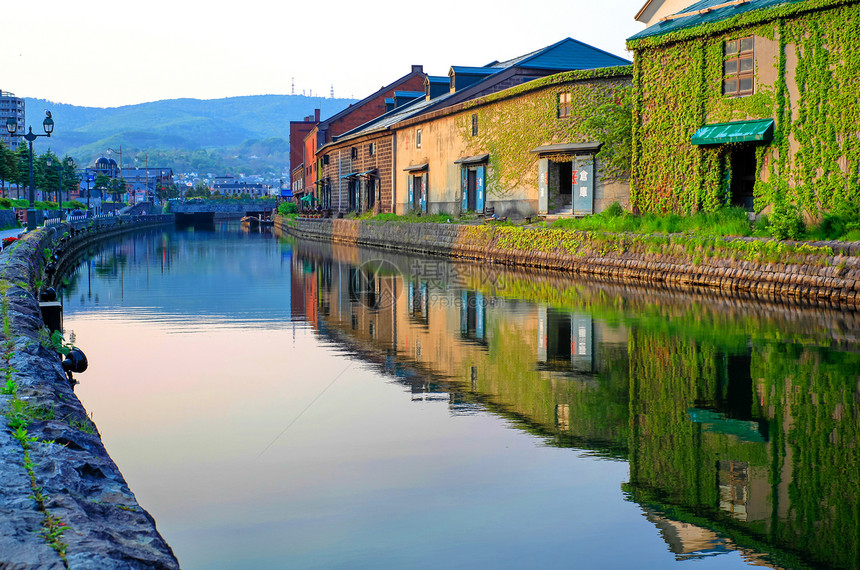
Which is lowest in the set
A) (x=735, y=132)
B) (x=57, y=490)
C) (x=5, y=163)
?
(x=57, y=490)

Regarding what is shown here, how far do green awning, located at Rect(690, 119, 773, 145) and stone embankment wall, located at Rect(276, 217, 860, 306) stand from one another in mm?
3907

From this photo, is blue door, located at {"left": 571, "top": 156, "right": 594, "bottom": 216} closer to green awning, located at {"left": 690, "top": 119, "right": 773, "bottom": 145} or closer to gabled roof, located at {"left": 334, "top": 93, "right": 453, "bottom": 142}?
green awning, located at {"left": 690, "top": 119, "right": 773, "bottom": 145}

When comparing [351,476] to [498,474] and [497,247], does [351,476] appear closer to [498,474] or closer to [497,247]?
[498,474]

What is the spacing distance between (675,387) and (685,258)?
13.9 metres

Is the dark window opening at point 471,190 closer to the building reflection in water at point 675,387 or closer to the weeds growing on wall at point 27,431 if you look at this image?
the building reflection in water at point 675,387

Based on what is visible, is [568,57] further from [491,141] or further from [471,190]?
[491,141]

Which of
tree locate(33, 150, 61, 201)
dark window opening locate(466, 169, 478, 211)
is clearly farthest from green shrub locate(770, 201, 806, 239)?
tree locate(33, 150, 61, 201)

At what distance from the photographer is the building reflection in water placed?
638cm

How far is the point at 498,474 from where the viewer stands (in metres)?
7.33

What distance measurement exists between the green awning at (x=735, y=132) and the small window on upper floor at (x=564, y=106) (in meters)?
9.53

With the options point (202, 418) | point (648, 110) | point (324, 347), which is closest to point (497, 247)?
point (648, 110)

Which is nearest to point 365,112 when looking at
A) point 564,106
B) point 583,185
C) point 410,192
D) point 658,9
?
point 410,192

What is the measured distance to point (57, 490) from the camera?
5270mm

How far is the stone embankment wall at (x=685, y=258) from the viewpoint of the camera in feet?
64.5
